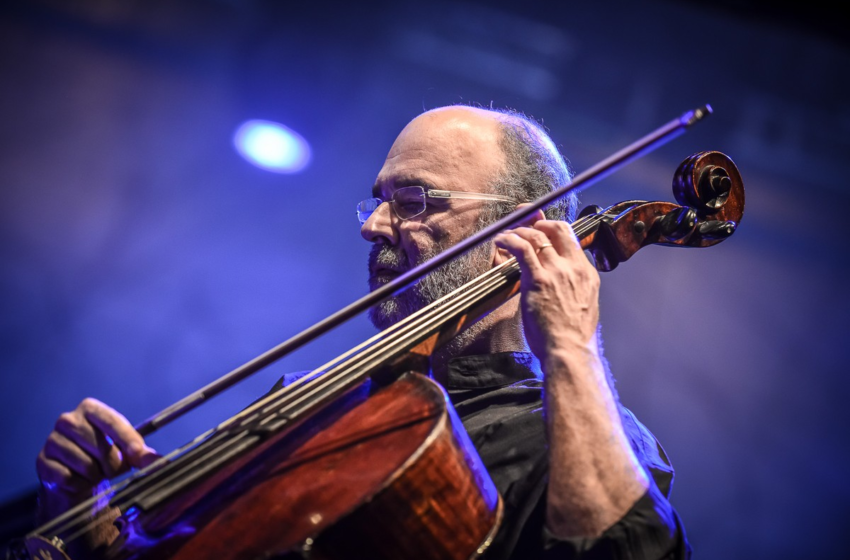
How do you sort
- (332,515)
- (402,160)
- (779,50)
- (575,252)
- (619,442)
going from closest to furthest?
(332,515), (619,442), (575,252), (402,160), (779,50)

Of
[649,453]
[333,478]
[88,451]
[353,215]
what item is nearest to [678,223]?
[649,453]

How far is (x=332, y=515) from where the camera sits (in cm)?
98

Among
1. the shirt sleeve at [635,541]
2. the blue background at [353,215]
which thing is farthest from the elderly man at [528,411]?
the blue background at [353,215]

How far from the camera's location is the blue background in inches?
162

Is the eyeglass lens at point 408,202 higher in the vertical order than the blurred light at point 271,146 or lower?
lower

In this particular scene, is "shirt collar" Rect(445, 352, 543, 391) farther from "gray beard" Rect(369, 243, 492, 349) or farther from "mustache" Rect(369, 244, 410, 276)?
"mustache" Rect(369, 244, 410, 276)

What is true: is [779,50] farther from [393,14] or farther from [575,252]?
[575,252]

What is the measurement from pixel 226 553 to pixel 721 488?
169 inches

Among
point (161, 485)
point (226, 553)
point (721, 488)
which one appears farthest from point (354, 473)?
point (721, 488)

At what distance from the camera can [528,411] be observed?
5.39 ft

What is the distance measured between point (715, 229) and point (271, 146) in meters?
3.54

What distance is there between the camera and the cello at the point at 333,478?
3.27 feet

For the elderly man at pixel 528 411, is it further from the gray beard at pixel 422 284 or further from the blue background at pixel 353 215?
the blue background at pixel 353 215

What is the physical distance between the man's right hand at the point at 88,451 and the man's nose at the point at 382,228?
3.52ft
